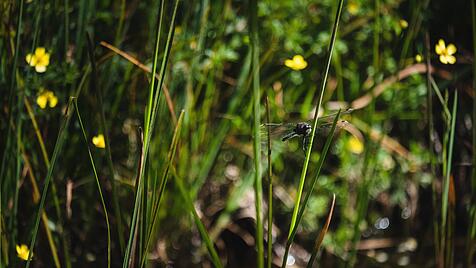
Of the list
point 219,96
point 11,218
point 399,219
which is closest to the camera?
point 11,218

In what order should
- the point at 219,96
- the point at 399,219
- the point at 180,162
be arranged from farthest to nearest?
1. the point at 399,219
2. the point at 219,96
3. the point at 180,162

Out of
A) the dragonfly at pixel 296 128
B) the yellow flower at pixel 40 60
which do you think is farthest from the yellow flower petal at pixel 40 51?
the dragonfly at pixel 296 128

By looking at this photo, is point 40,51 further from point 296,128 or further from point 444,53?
point 444,53

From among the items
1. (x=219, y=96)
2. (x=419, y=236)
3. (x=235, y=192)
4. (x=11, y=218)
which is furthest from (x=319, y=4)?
(x=11, y=218)

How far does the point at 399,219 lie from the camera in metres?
2.05

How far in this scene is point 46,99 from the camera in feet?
4.70

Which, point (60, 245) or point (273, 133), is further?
point (60, 245)

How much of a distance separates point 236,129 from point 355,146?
0.35 meters

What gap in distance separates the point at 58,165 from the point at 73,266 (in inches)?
10.2

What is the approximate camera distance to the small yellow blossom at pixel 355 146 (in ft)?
6.15

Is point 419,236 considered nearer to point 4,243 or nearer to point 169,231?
point 169,231

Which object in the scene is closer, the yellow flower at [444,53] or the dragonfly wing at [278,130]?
the dragonfly wing at [278,130]

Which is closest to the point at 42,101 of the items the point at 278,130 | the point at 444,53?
the point at 278,130

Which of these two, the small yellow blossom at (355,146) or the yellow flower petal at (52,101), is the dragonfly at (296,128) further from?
the small yellow blossom at (355,146)
